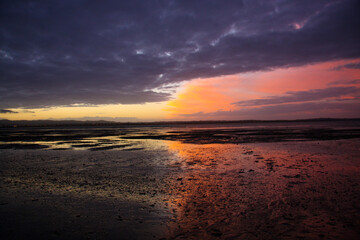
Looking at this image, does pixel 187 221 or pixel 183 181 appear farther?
pixel 183 181

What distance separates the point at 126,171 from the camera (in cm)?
1077

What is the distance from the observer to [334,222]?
4.95 metres

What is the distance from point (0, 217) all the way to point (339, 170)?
42.8 feet

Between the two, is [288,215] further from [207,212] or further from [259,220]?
[207,212]

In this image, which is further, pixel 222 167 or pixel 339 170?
pixel 222 167

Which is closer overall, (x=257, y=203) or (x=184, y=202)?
(x=257, y=203)

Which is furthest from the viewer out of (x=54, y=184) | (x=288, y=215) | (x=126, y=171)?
(x=126, y=171)

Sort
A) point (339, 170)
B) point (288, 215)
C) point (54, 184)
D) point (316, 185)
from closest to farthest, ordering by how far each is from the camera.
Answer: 1. point (288, 215)
2. point (316, 185)
3. point (54, 184)
4. point (339, 170)

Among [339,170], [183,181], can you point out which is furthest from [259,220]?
[339,170]

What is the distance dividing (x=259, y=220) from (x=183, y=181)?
4.05 m

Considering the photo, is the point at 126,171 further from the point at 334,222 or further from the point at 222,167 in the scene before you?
the point at 334,222

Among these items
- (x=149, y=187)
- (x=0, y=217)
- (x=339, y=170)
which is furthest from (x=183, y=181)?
(x=339, y=170)

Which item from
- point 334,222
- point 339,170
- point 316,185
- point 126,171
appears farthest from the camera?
point 126,171

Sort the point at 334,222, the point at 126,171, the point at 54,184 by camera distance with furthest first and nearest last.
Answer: the point at 126,171
the point at 54,184
the point at 334,222
